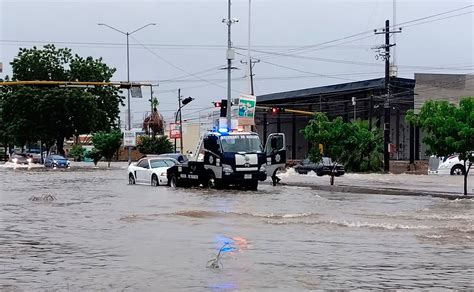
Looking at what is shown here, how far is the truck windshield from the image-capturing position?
29.6 m

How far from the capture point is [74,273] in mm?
9641

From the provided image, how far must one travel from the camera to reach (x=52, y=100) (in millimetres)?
69188

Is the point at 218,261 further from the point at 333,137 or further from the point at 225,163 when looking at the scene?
the point at 333,137

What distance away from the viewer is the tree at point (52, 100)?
69.2 metres

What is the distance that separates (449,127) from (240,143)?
8681 millimetres

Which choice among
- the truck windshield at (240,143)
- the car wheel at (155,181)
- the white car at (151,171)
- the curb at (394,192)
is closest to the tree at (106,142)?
the white car at (151,171)

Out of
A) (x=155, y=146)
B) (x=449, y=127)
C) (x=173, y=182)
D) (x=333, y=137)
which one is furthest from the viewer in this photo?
(x=155, y=146)

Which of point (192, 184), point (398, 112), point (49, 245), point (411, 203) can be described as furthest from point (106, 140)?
point (49, 245)

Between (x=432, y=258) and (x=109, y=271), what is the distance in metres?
5.13

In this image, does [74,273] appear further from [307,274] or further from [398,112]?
[398,112]

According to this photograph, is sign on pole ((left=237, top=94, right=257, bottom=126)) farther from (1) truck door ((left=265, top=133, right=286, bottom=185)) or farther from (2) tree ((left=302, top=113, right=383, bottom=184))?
(1) truck door ((left=265, top=133, right=286, bottom=185))

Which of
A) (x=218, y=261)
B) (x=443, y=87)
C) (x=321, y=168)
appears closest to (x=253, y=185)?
(x=321, y=168)

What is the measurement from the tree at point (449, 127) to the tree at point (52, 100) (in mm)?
48019

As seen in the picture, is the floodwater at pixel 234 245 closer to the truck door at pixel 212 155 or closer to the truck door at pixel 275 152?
the truck door at pixel 212 155
